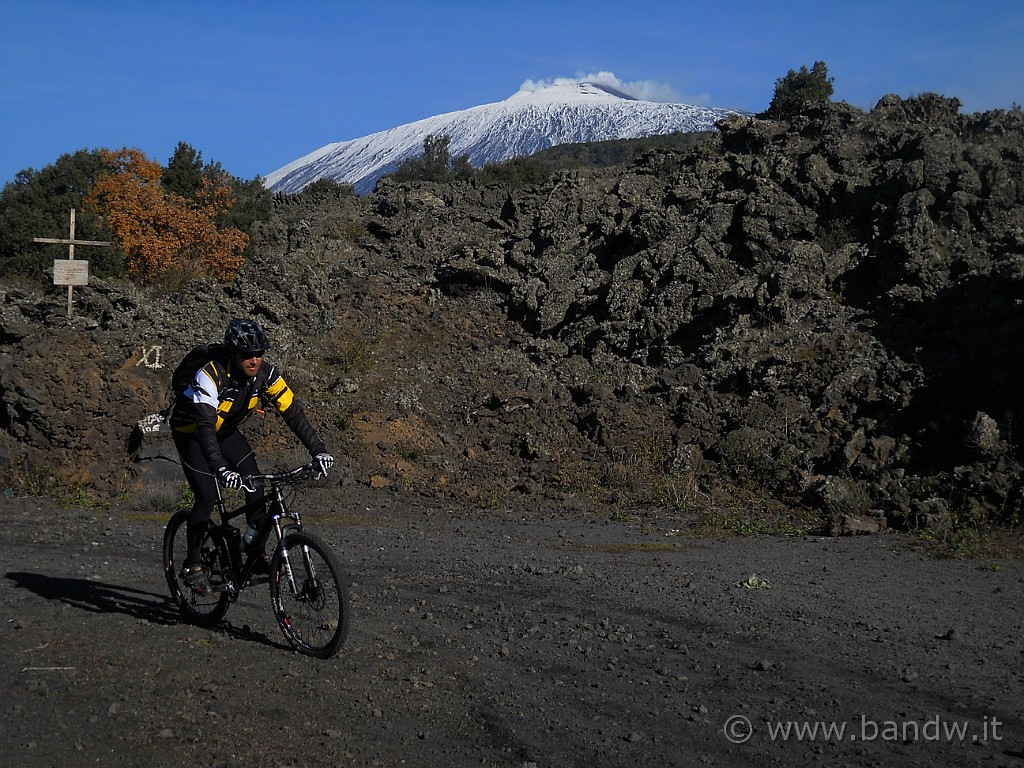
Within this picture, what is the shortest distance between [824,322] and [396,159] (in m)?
33.5

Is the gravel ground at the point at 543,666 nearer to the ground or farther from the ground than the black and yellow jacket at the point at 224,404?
nearer to the ground

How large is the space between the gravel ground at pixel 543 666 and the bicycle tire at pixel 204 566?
0.13m

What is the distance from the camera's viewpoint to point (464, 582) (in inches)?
296

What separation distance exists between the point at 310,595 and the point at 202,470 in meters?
1.16

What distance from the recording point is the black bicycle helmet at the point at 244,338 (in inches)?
215

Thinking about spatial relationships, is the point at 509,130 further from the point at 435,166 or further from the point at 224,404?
the point at 224,404

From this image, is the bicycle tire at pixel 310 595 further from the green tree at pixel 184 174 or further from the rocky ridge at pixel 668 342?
the green tree at pixel 184 174

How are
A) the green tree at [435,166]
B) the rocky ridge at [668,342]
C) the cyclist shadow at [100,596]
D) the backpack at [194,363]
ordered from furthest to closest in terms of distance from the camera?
the green tree at [435,166]
the rocky ridge at [668,342]
the cyclist shadow at [100,596]
the backpack at [194,363]

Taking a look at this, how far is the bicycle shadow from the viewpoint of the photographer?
614 centimetres

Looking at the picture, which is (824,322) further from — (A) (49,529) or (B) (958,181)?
(A) (49,529)

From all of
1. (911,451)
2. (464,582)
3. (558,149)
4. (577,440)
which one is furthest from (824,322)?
(558,149)

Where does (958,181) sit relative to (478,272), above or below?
above

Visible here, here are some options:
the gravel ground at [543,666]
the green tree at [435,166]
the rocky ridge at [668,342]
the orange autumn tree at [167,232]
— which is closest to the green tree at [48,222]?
the orange autumn tree at [167,232]

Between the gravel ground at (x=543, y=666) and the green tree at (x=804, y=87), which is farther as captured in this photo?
the green tree at (x=804, y=87)
